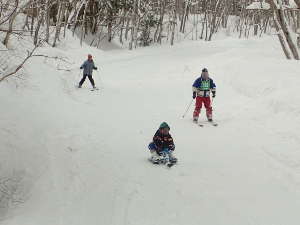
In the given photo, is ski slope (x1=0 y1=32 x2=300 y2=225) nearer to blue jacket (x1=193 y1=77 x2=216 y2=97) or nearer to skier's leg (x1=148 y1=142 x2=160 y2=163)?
skier's leg (x1=148 y1=142 x2=160 y2=163)

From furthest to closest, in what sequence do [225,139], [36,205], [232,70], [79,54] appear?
[79,54] < [232,70] < [225,139] < [36,205]

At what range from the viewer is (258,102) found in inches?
559

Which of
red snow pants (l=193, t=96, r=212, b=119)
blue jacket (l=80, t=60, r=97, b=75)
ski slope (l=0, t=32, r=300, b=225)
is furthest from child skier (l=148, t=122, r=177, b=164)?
blue jacket (l=80, t=60, r=97, b=75)

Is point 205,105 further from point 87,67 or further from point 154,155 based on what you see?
point 87,67

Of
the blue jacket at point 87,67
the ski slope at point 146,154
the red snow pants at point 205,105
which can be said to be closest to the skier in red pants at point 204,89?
the red snow pants at point 205,105

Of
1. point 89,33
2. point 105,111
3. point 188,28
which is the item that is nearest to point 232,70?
point 105,111

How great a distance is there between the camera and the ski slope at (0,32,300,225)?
6836 millimetres

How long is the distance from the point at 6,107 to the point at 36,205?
553 cm

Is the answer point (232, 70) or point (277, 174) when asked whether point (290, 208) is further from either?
point (232, 70)

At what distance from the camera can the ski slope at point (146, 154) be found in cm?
684

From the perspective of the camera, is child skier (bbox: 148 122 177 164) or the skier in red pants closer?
child skier (bbox: 148 122 177 164)

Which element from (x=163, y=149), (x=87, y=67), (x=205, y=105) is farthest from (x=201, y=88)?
(x=87, y=67)

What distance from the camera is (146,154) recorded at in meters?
9.82

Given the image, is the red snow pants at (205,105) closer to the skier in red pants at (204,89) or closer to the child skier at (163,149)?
the skier in red pants at (204,89)
